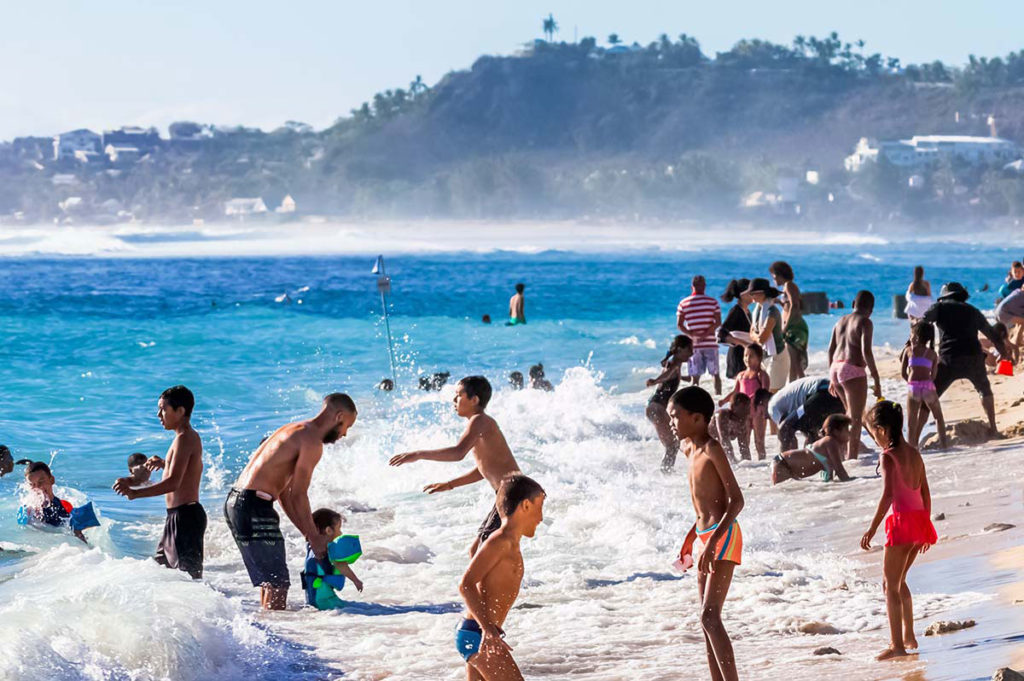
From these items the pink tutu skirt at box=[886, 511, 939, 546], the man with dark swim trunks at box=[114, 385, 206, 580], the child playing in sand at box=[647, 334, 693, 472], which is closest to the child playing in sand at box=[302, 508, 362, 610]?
the man with dark swim trunks at box=[114, 385, 206, 580]

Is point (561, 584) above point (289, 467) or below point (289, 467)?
below

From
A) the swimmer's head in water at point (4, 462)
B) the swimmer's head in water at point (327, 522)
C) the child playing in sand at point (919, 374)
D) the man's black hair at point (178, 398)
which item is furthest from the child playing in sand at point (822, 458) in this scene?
the swimmer's head in water at point (4, 462)

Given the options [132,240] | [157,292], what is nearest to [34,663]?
[157,292]

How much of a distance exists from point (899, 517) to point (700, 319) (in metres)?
8.71

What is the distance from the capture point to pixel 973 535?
8.16m

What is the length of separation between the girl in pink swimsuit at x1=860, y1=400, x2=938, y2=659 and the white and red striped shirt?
8462 mm

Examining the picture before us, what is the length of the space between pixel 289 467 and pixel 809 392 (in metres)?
5.43

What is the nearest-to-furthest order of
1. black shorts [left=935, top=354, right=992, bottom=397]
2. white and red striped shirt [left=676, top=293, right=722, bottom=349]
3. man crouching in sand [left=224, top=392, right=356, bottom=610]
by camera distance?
1. man crouching in sand [left=224, top=392, right=356, bottom=610]
2. black shorts [left=935, top=354, right=992, bottom=397]
3. white and red striped shirt [left=676, top=293, right=722, bottom=349]

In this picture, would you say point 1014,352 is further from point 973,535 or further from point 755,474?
point 973,535

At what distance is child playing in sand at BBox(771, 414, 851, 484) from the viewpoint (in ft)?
35.1

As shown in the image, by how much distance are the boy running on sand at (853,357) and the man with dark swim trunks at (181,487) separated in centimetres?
572

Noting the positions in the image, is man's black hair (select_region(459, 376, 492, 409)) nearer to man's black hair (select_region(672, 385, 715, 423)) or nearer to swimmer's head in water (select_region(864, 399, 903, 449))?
man's black hair (select_region(672, 385, 715, 423))

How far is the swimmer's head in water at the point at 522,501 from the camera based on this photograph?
4875 mm

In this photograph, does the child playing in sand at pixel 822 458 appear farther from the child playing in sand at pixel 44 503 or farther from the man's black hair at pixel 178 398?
the child playing in sand at pixel 44 503
